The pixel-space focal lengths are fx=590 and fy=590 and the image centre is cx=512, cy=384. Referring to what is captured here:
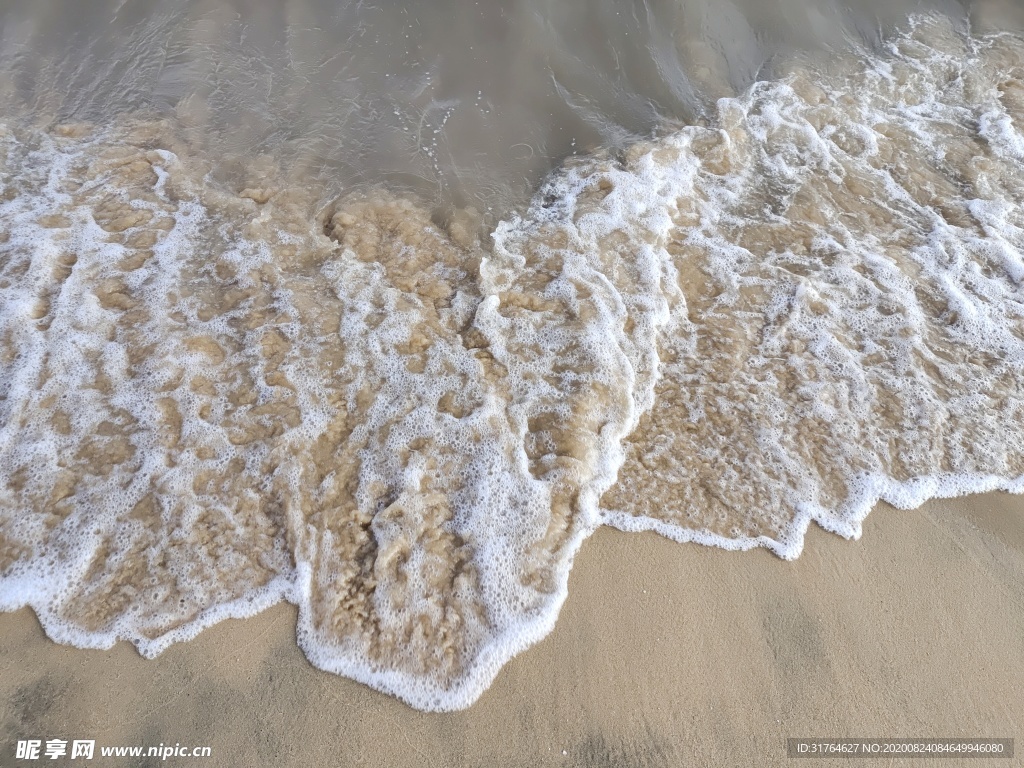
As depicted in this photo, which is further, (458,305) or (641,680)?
(458,305)

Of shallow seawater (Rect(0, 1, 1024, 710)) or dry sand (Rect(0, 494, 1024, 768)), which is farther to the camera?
shallow seawater (Rect(0, 1, 1024, 710))

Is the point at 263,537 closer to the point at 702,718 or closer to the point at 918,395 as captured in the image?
the point at 702,718

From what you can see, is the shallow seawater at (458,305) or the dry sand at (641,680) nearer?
the dry sand at (641,680)

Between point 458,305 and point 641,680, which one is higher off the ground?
point 458,305

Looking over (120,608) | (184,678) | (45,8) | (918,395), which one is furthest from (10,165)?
Result: (918,395)
